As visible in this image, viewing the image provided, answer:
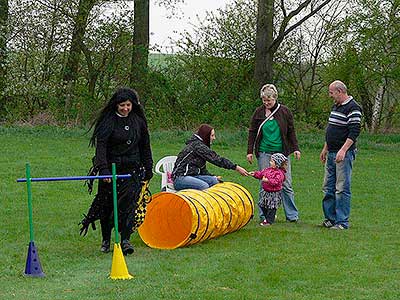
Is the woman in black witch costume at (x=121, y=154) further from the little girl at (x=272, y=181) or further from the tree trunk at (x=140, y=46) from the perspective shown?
the tree trunk at (x=140, y=46)

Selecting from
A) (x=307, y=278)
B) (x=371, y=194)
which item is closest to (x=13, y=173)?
(x=371, y=194)

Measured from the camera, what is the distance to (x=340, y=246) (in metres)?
9.23

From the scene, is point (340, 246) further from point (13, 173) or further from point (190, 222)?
point (13, 173)

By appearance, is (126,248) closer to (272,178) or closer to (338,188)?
(272,178)

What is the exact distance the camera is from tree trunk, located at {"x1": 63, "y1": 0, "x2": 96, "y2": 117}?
26.0m

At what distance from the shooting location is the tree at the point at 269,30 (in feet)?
83.4

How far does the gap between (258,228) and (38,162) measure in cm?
796

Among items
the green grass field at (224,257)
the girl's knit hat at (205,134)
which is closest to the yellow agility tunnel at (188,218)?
the green grass field at (224,257)

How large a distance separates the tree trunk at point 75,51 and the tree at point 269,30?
521cm

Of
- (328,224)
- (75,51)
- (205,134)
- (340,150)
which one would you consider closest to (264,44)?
(75,51)

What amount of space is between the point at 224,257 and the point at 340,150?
7.27 feet

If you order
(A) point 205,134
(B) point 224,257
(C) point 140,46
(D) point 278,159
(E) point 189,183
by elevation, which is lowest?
(B) point 224,257

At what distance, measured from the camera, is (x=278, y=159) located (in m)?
10.4

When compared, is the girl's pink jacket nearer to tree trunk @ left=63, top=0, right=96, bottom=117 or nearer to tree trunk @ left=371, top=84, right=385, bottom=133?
tree trunk @ left=63, top=0, right=96, bottom=117
